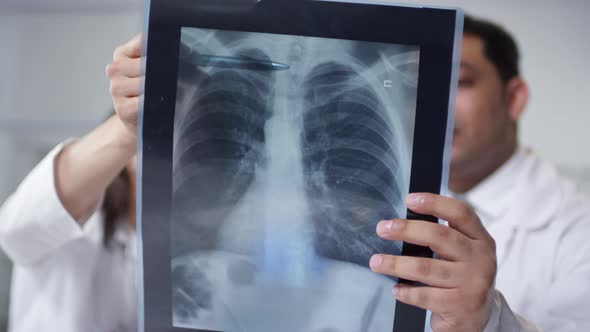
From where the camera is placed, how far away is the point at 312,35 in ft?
1.69

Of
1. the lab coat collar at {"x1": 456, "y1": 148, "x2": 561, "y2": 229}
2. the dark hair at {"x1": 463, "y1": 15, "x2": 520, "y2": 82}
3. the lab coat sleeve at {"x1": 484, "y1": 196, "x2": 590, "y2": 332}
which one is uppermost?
the dark hair at {"x1": 463, "y1": 15, "x2": 520, "y2": 82}

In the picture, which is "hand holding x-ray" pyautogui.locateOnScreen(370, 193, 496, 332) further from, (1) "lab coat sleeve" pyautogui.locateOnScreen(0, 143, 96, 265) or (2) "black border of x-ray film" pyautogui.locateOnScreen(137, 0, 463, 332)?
(1) "lab coat sleeve" pyautogui.locateOnScreen(0, 143, 96, 265)

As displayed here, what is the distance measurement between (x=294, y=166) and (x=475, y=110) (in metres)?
0.79

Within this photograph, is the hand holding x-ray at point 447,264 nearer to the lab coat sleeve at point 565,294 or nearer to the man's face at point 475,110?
the lab coat sleeve at point 565,294

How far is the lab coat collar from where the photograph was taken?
3.55 feet

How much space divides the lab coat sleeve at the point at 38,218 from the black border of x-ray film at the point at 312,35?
0.30m

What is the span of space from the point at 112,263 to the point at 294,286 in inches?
22.9

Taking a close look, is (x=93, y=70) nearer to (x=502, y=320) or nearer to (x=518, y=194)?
(x=518, y=194)

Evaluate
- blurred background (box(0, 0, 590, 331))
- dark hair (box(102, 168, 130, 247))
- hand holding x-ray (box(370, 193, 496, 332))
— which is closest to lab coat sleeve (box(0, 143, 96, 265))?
dark hair (box(102, 168, 130, 247))

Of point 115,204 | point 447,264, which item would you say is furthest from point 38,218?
point 447,264

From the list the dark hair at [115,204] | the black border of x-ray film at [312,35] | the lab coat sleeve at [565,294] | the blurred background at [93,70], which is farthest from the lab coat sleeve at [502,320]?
the blurred background at [93,70]

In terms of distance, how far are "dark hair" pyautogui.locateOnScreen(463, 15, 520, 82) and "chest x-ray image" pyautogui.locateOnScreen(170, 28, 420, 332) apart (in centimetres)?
80

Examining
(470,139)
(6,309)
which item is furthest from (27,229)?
(6,309)

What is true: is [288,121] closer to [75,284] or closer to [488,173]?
[75,284]
